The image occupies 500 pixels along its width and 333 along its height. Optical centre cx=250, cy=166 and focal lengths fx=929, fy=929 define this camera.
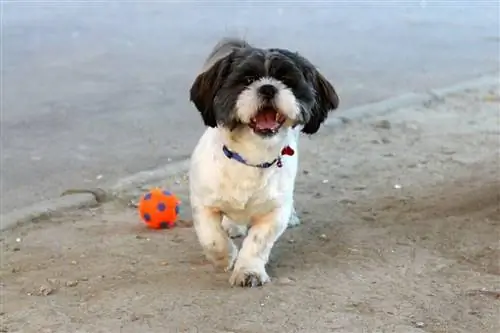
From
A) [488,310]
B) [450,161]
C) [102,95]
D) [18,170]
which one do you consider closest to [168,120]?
[102,95]

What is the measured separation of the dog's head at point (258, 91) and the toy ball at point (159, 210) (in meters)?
0.86

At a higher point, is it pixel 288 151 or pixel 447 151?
pixel 288 151

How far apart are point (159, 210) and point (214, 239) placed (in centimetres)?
68

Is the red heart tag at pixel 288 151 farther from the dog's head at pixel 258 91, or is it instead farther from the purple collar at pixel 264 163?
the dog's head at pixel 258 91

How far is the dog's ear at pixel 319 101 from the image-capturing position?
3.55 metres

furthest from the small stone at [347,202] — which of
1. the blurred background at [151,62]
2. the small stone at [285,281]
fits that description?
the blurred background at [151,62]

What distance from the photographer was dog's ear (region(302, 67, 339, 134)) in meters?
3.55

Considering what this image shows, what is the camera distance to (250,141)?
11.6 feet

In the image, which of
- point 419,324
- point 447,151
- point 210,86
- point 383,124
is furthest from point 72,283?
point 383,124

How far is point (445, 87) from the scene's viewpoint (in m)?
7.84

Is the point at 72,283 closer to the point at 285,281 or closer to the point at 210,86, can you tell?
the point at 285,281

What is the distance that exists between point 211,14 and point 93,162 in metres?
7.07

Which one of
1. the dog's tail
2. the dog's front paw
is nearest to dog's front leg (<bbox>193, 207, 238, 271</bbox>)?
the dog's front paw

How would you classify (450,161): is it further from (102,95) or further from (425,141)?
(102,95)
